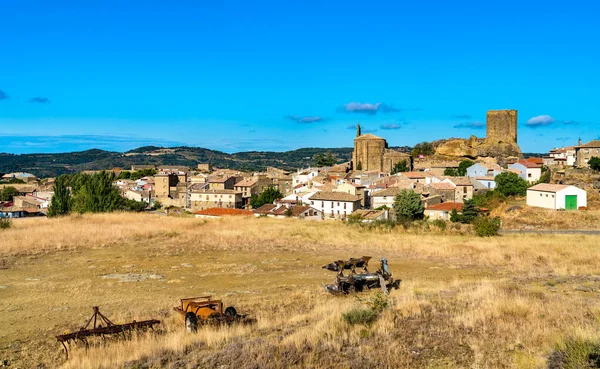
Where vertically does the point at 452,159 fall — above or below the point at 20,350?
above

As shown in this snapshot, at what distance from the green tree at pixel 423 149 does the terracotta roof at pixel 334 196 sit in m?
36.8

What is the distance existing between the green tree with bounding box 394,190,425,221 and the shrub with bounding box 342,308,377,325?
118 feet

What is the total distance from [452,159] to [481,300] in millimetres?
70717

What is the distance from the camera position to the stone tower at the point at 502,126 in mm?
81438

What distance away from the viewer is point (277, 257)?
2581 cm

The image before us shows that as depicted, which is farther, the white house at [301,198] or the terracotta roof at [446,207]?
the white house at [301,198]

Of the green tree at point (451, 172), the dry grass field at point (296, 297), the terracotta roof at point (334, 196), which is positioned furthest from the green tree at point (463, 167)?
the dry grass field at point (296, 297)

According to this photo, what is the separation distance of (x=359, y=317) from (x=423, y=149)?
274ft

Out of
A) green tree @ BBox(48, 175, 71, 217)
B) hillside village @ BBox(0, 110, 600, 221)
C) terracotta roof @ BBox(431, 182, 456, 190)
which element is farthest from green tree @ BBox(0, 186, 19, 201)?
terracotta roof @ BBox(431, 182, 456, 190)

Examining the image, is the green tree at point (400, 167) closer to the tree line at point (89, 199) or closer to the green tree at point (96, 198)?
the tree line at point (89, 199)

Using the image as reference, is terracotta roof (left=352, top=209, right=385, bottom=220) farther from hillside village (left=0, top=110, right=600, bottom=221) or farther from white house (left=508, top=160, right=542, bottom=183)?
white house (left=508, top=160, right=542, bottom=183)

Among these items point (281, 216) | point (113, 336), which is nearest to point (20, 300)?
point (113, 336)

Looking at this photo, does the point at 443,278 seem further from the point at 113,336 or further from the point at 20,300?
the point at 20,300

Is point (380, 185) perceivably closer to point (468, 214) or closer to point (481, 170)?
point (481, 170)
